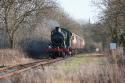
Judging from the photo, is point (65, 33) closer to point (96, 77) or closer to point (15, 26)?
point (15, 26)

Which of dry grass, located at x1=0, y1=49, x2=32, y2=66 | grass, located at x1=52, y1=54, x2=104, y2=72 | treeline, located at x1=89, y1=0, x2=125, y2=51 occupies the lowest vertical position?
grass, located at x1=52, y1=54, x2=104, y2=72

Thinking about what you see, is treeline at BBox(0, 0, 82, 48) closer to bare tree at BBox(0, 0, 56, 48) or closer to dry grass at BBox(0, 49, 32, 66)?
bare tree at BBox(0, 0, 56, 48)

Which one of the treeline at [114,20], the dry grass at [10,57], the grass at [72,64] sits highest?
the treeline at [114,20]

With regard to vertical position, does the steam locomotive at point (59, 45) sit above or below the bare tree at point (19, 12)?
below

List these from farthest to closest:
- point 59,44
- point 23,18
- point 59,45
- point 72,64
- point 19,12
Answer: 1. point 59,44
2. point 59,45
3. point 19,12
4. point 23,18
5. point 72,64

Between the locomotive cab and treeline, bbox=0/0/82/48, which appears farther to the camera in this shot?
the locomotive cab

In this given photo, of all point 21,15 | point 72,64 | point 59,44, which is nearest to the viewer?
point 72,64

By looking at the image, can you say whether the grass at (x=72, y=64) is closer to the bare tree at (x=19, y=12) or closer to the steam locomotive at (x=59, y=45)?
the steam locomotive at (x=59, y=45)

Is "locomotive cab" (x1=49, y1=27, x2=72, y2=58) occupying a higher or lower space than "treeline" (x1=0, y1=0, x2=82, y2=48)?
lower

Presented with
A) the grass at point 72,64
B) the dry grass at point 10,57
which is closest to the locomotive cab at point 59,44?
the dry grass at point 10,57

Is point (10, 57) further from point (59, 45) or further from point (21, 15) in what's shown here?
point (59, 45)

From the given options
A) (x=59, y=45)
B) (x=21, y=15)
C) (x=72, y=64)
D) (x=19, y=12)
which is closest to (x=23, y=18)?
(x=21, y=15)

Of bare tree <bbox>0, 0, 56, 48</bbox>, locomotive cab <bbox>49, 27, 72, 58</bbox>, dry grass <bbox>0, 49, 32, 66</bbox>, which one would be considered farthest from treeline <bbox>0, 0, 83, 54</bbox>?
dry grass <bbox>0, 49, 32, 66</bbox>

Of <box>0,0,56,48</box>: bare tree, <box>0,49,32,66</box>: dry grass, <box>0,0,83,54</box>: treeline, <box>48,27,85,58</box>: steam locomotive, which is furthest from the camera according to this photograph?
<box>48,27,85,58</box>: steam locomotive
